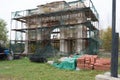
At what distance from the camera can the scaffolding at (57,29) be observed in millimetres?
26938

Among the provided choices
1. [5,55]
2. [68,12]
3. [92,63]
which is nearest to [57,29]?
[68,12]

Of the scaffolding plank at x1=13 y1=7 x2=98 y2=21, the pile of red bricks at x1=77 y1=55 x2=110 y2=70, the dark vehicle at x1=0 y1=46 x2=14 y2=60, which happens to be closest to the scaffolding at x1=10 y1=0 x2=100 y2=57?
the scaffolding plank at x1=13 y1=7 x2=98 y2=21

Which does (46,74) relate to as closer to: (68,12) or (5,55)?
(5,55)

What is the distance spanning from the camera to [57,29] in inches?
1198

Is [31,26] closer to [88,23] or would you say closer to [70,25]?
[70,25]

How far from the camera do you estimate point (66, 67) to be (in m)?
15.7

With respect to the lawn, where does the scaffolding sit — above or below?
above

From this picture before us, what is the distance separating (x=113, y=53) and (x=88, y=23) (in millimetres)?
19974

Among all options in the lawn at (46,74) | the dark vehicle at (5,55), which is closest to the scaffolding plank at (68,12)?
the dark vehicle at (5,55)

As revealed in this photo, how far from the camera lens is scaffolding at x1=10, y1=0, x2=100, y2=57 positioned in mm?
26938

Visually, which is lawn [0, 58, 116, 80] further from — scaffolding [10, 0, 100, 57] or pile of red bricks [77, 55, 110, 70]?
scaffolding [10, 0, 100, 57]

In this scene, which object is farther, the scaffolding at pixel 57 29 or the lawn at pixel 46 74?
the scaffolding at pixel 57 29

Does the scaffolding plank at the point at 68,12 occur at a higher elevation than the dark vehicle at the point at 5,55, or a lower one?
higher

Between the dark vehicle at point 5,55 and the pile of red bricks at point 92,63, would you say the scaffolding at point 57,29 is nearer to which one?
the dark vehicle at point 5,55
